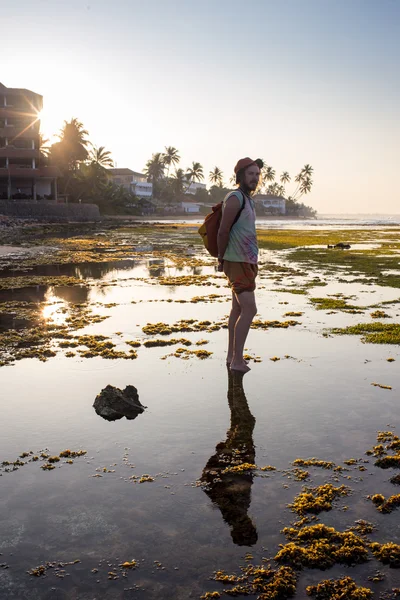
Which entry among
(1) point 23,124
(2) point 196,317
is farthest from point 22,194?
(2) point 196,317

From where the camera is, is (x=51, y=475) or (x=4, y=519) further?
(x=51, y=475)

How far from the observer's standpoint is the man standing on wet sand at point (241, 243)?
6.21 m

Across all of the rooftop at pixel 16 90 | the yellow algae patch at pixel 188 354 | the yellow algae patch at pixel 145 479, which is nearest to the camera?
the yellow algae patch at pixel 145 479

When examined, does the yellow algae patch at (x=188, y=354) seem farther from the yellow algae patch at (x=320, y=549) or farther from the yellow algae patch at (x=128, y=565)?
the yellow algae patch at (x=128, y=565)

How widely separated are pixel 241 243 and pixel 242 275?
0.37 meters

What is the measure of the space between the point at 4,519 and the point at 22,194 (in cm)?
5979

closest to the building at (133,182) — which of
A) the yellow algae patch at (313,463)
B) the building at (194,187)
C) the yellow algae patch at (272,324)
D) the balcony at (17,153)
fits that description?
the building at (194,187)

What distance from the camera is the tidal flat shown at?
2914mm

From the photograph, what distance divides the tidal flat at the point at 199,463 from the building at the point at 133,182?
10857 cm

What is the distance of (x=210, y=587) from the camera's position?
9.13 ft

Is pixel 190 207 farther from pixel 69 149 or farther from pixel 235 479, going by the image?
pixel 235 479

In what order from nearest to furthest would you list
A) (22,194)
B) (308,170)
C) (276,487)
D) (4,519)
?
(4,519)
(276,487)
(22,194)
(308,170)

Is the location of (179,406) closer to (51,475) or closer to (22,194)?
(51,475)

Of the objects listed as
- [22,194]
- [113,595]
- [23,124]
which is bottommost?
[113,595]
